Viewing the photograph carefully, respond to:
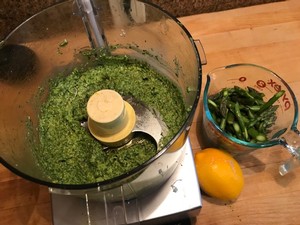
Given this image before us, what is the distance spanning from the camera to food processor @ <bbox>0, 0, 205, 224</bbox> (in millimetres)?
571

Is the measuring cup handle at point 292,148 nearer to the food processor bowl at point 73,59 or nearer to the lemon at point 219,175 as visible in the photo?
the lemon at point 219,175

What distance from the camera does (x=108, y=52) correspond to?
0.75m

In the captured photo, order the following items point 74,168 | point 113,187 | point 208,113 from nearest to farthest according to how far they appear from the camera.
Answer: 1. point 113,187
2. point 74,168
3. point 208,113

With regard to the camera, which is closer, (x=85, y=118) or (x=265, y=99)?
(x=85, y=118)

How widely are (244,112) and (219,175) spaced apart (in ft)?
0.60

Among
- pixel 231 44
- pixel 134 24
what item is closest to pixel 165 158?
pixel 134 24

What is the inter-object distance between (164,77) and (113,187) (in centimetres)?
31

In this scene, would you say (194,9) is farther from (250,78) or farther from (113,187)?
(113,187)

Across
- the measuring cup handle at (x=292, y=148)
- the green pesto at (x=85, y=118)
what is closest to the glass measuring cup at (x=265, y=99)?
the measuring cup handle at (x=292, y=148)

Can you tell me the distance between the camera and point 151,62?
76cm

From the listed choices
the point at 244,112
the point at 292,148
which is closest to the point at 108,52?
the point at 244,112

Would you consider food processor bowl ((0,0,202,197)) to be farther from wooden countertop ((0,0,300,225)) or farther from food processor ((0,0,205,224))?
wooden countertop ((0,0,300,225))

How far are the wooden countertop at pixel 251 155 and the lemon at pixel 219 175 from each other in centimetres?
4

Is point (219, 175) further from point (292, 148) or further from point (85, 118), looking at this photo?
point (85, 118)
